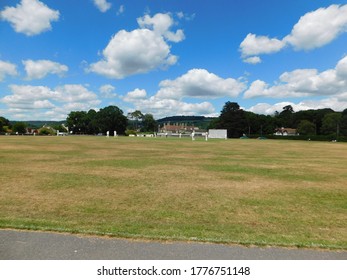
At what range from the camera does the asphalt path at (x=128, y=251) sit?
408 centimetres

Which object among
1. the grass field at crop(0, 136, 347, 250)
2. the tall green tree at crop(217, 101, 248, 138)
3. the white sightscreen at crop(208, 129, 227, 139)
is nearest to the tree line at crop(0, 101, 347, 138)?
the tall green tree at crop(217, 101, 248, 138)

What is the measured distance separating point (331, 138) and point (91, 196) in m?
84.7

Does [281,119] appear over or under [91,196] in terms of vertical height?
over

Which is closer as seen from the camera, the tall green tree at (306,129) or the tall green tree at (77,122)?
the tall green tree at (306,129)

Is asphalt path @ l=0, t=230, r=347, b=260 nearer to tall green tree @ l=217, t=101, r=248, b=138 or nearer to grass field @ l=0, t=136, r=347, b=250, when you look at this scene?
grass field @ l=0, t=136, r=347, b=250

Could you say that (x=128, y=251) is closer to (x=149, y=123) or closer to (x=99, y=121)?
(x=99, y=121)

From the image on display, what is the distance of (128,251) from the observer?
13.9ft

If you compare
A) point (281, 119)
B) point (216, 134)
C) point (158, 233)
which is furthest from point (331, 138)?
point (158, 233)

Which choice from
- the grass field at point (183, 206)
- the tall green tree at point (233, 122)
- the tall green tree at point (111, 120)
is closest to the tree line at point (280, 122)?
the tall green tree at point (233, 122)

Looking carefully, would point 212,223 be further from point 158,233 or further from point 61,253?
point 61,253

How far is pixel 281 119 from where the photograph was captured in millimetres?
142625

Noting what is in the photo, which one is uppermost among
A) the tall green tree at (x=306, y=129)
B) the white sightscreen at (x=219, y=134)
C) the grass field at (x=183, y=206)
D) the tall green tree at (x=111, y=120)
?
the tall green tree at (x=111, y=120)

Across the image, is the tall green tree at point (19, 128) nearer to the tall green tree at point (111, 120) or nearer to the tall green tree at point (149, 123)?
the tall green tree at point (111, 120)

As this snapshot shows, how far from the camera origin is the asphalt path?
13.4 ft
